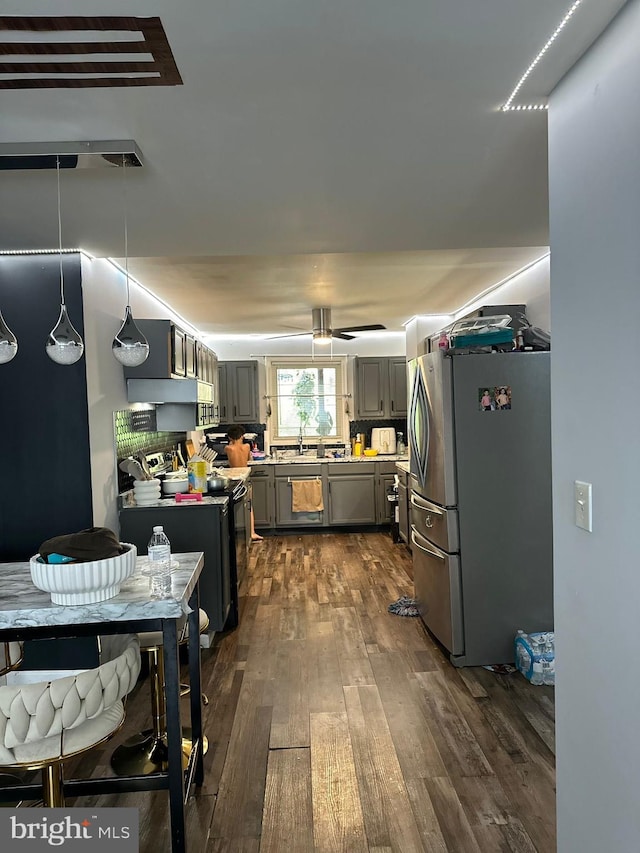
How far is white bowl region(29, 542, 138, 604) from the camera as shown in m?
1.88

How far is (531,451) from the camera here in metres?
3.49

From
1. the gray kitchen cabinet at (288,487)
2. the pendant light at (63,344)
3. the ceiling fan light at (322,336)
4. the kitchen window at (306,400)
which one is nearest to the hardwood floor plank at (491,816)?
the pendant light at (63,344)

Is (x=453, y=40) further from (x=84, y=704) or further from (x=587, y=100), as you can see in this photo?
(x=84, y=704)

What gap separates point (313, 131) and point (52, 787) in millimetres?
2290

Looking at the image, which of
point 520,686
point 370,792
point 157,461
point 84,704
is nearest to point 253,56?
point 84,704

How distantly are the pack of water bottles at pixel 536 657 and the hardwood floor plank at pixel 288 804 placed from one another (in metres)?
1.39

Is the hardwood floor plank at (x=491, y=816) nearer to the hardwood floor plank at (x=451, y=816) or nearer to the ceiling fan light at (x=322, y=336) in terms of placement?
the hardwood floor plank at (x=451, y=816)

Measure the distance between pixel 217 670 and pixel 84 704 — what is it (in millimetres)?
1884

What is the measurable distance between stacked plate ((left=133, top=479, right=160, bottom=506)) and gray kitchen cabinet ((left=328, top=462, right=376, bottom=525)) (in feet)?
11.4

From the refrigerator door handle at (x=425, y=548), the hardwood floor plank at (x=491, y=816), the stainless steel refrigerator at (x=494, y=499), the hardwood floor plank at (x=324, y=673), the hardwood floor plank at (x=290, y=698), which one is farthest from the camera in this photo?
the refrigerator door handle at (x=425, y=548)

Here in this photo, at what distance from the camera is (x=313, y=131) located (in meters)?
1.91

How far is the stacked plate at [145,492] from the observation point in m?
3.88

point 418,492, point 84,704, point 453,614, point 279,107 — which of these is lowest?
point 453,614

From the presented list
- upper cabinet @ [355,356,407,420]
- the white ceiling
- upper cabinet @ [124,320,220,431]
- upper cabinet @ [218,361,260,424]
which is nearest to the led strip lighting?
the white ceiling
